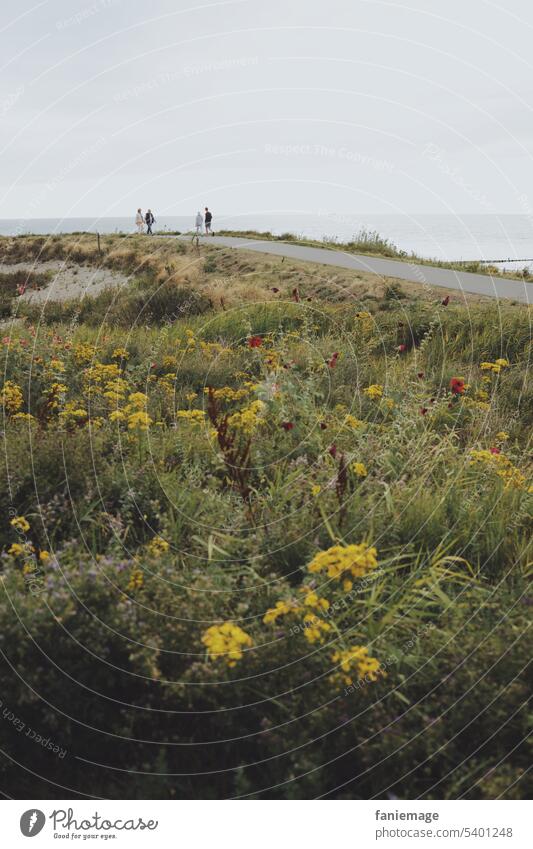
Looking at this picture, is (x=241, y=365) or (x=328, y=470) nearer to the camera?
(x=328, y=470)

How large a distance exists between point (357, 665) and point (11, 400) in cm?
439

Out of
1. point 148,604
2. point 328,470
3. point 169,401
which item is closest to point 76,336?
point 169,401

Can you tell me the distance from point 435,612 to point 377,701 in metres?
0.89

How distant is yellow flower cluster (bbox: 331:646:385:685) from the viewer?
2607 millimetres

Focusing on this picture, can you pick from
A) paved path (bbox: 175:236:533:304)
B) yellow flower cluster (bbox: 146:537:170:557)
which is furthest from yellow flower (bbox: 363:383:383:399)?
paved path (bbox: 175:236:533:304)

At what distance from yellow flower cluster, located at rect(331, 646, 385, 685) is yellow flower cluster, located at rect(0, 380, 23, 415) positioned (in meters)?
4.17

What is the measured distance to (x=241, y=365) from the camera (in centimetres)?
809

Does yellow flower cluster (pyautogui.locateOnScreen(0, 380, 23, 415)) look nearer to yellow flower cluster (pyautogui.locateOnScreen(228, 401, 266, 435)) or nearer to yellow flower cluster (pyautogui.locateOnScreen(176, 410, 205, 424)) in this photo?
yellow flower cluster (pyautogui.locateOnScreen(176, 410, 205, 424))

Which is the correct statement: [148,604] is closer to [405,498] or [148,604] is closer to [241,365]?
[405,498]

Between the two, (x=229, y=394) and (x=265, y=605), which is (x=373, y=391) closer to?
(x=229, y=394)

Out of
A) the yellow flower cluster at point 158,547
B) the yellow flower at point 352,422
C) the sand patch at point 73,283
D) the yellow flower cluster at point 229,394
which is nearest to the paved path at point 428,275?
the sand patch at point 73,283

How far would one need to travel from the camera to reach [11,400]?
19.6 feet

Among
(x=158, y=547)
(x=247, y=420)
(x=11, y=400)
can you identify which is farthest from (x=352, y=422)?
(x=11, y=400)

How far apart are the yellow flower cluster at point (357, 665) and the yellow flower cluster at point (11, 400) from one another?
417 cm
